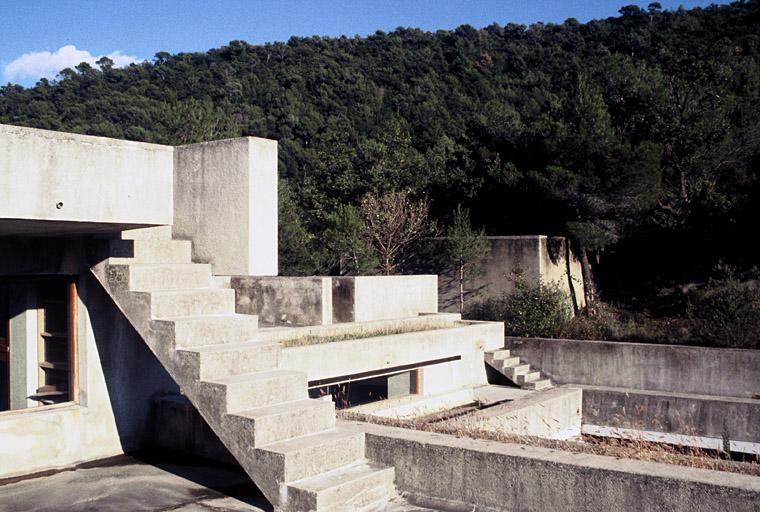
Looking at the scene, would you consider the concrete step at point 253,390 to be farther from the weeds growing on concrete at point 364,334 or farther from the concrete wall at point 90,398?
the weeds growing on concrete at point 364,334

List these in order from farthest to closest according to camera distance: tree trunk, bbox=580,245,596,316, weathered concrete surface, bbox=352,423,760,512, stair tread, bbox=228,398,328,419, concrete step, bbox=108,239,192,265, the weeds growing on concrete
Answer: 1. tree trunk, bbox=580,245,596,316
2. the weeds growing on concrete
3. concrete step, bbox=108,239,192,265
4. stair tread, bbox=228,398,328,419
5. weathered concrete surface, bbox=352,423,760,512

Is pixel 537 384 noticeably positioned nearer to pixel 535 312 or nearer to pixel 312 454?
pixel 535 312

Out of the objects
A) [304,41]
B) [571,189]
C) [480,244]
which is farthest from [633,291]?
[304,41]

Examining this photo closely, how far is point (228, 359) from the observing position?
647cm

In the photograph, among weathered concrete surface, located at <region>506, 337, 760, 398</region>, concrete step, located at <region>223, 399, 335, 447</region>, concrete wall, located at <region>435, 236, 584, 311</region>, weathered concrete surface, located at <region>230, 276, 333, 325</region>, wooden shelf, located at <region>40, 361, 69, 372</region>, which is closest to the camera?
concrete step, located at <region>223, 399, 335, 447</region>

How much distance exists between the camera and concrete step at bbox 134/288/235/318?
22.2ft

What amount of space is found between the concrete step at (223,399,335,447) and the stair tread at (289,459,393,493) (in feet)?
1.43

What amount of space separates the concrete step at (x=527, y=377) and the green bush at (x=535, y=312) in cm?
195

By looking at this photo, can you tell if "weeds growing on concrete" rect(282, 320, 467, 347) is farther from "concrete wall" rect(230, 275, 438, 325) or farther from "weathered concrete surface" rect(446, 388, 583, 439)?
"weathered concrete surface" rect(446, 388, 583, 439)

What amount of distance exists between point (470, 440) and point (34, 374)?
5.78 metres

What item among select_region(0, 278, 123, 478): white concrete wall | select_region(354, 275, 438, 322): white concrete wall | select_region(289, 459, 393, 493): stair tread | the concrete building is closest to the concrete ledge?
select_region(354, 275, 438, 322): white concrete wall

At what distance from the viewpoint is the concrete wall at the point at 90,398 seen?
7703mm

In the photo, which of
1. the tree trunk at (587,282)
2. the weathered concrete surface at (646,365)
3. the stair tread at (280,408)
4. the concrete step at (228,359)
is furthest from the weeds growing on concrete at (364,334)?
the tree trunk at (587,282)

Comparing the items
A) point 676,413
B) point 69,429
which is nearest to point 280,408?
point 69,429
